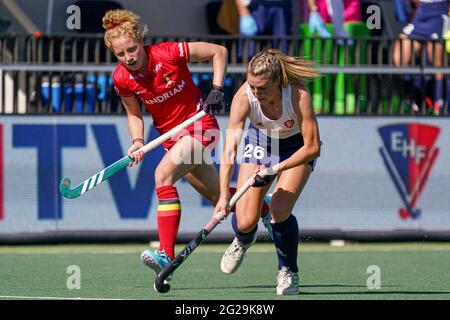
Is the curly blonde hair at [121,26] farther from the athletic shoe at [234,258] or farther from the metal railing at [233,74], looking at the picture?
the metal railing at [233,74]

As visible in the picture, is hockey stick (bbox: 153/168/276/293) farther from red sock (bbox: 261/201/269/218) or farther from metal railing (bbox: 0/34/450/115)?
metal railing (bbox: 0/34/450/115)

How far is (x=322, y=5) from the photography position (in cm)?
1488

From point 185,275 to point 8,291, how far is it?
1907mm

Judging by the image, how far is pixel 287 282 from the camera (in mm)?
9344

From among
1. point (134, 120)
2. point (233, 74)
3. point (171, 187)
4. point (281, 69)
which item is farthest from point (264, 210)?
point (233, 74)

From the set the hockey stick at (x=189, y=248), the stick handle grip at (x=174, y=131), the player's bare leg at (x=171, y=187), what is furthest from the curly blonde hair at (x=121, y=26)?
the hockey stick at (x=189, y=248)

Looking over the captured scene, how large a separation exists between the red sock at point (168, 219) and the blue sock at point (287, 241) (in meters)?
0.70

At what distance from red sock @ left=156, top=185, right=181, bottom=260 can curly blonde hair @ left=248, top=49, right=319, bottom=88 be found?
1239 millimetres

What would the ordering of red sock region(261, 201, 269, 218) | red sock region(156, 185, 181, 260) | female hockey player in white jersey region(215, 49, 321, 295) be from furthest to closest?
1. red sock region(261, 201, 269, 218)
2. red sock region(156, 185, 181, 260)
3. female hockey player in white jersey region(215, 49, 321, 295)

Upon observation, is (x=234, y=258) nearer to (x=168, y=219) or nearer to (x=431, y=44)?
(x=168, y=219)

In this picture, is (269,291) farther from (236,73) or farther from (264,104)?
(236,73)

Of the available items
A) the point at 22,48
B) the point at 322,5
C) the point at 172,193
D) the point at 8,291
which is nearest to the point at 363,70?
the point at 322,5

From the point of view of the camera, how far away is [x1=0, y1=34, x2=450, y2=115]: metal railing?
13883 mm

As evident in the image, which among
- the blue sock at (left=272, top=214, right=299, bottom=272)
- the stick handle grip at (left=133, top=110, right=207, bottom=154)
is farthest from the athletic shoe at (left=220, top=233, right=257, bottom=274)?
the stick handle grip at (left=133, top=110, right=207, bottom=154)
